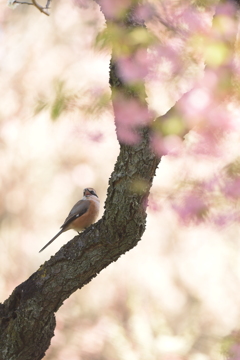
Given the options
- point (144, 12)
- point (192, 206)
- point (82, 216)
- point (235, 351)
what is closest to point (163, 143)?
point (192, 206)

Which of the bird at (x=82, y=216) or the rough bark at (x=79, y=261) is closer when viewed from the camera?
the rough bark at (x=79, y=261)

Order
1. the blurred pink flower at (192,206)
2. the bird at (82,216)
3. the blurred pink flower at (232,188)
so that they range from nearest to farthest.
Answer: the blurred pink flower at (232,188) < the blurred pink flower at (192,206) < the bird at (82,216)

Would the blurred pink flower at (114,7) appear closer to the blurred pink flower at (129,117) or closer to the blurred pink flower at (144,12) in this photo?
the blurred pink flower at (144,12)

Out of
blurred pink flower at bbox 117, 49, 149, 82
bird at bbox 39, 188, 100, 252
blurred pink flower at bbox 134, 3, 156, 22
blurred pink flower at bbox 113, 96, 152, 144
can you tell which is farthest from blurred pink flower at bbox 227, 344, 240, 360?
bird at bbox 39, 188, 100, 252

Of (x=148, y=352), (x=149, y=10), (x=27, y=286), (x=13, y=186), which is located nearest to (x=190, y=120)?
(x=149, y=10)

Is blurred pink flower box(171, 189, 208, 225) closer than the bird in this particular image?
Yes

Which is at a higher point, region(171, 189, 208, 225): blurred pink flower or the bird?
the bird

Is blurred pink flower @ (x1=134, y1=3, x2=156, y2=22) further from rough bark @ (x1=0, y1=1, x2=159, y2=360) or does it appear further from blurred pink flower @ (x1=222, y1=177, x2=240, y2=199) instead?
blurred pink flower @ (x1=222, y1=177, x2=240, y2=199)

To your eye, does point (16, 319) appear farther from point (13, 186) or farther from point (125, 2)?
point (13, 186)

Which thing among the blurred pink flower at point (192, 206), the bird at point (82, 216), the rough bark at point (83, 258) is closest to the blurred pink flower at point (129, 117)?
the rough bark at point (83, 258)

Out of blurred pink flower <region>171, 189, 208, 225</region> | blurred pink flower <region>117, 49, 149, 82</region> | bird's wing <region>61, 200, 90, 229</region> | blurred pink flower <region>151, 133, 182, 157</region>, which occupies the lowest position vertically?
blurred pink flower <region>171, 189, 208, 225</region>

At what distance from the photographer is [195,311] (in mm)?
5953

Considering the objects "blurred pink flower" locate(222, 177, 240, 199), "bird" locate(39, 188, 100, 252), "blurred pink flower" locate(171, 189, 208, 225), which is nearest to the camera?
"blurred pink flower" locate(222, 177, 240, 199)

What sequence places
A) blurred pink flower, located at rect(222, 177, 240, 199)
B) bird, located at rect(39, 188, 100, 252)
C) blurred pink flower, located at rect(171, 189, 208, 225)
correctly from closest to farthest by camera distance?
blurred pink flower, located at rect(222, 177, 240, 199) → blurred pink flower, located at rect(171, 189, 208, 225) → bird, located at rect(39, 188, 100, 252)
